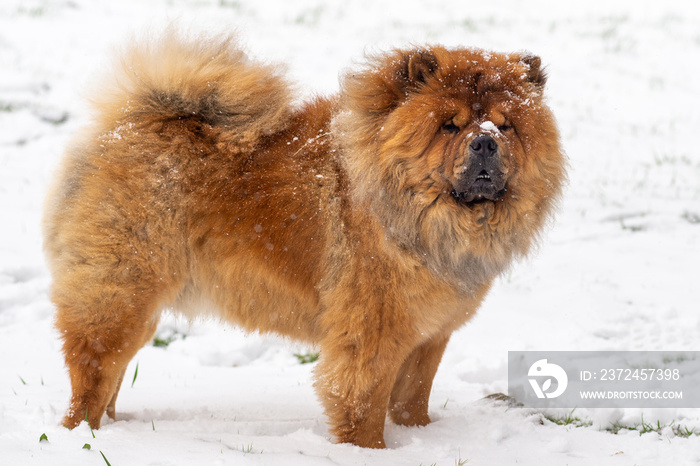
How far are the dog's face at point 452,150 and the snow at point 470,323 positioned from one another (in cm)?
105

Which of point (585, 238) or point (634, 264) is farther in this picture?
point (585, 238)

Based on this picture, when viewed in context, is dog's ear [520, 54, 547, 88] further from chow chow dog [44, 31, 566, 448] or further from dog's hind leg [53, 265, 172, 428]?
dog's hind leg [53, 265, 172, 428]

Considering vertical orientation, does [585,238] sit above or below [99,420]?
above

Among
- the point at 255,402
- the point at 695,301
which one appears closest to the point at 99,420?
the point at 255,402

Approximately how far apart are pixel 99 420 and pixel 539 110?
9.14ft

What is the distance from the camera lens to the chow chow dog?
10.6 feet

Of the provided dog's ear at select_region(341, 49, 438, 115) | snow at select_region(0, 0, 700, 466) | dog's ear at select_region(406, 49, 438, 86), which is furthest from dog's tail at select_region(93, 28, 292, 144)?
dog's ear at select_region(406, 49, 438, 86)

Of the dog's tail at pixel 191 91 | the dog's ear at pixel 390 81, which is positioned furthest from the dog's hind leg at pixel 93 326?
the dog's ear at pixel 390 81

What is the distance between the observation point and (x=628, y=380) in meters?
4.29

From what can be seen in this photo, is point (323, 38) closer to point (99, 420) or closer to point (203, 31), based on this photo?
point (203, 31)

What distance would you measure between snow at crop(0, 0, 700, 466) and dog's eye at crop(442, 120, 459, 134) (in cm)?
142

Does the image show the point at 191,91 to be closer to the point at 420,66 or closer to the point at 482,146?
the point at 420,66

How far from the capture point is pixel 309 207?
3.45 metres

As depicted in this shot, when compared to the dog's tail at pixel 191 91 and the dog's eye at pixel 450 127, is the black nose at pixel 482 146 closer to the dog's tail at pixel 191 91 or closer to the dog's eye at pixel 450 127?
the dog's eye at pixel 450 127
